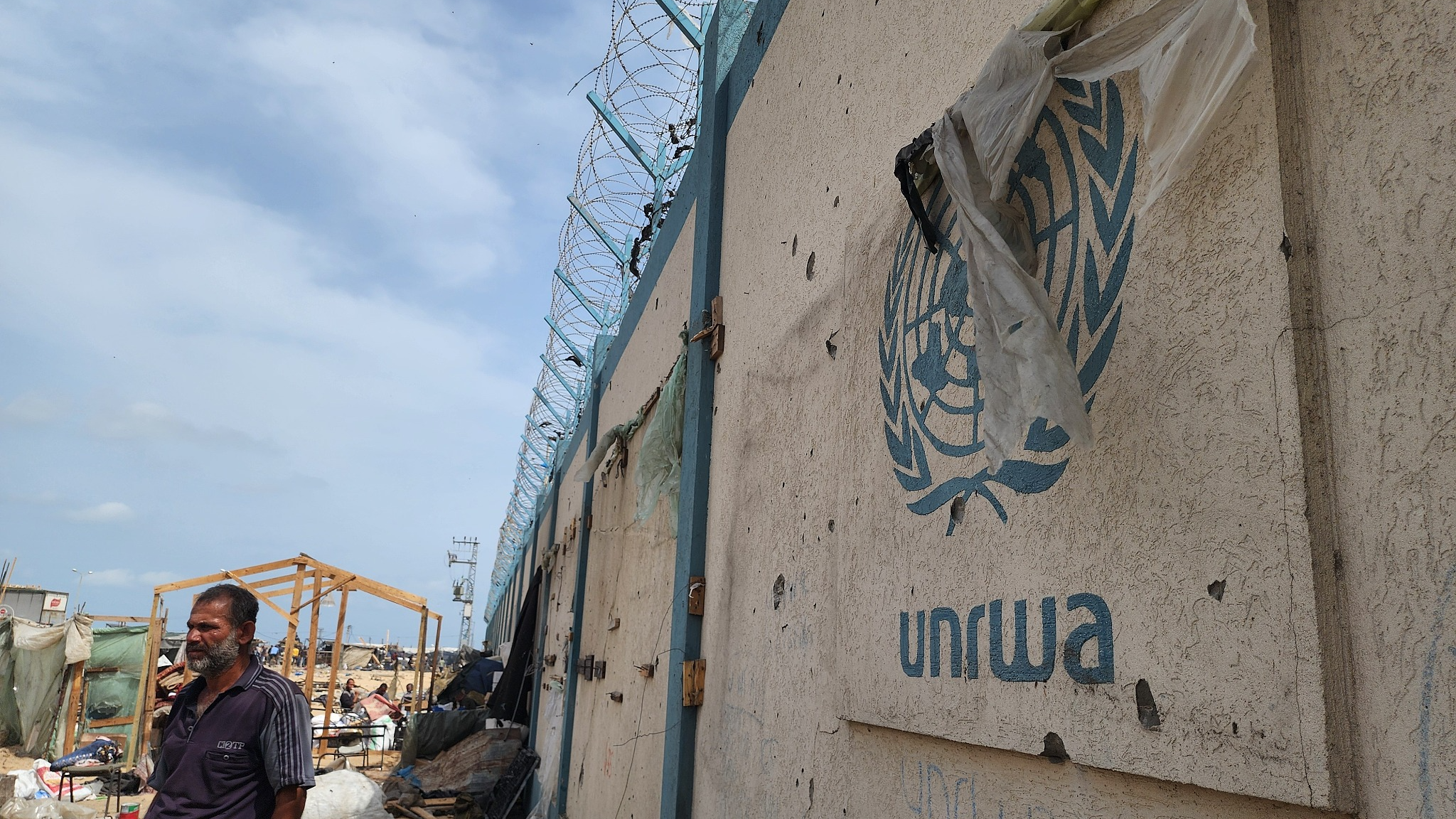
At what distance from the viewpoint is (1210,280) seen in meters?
1.35

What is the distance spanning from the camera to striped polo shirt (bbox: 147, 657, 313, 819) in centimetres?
285

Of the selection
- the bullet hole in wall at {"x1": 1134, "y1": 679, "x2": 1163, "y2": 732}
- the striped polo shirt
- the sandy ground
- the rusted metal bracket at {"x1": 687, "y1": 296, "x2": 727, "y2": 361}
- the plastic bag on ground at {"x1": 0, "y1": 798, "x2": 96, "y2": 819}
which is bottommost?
the sandy ground

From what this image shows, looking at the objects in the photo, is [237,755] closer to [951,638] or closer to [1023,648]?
[951,638]

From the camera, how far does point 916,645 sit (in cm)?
204

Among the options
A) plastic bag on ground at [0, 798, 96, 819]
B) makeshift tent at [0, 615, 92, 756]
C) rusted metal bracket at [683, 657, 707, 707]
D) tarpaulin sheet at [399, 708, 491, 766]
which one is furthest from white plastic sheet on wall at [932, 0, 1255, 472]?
makeshift tent at [0, 615, 92, 756]

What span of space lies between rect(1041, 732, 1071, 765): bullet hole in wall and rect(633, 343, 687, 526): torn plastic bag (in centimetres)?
327

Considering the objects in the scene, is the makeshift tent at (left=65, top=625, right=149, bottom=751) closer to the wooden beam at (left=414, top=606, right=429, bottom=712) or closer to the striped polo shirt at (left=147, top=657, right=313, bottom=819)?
the wooden beam at (left=414, top=606, right=429, bottom=712)

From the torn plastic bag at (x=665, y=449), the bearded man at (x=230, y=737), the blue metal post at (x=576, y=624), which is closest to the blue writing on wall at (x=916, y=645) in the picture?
the bearded man at (x=230, y=737)

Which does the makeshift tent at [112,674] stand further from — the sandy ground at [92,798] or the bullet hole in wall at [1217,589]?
the bullet hole in wall at [1217,589]

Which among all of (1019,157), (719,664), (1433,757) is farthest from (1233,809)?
(719,664)

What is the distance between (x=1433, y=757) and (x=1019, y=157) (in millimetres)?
1261

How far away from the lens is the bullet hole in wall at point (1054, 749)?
5.03 ft

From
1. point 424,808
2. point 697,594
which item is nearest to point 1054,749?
point 697,594

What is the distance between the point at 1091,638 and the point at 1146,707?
0.16 m
